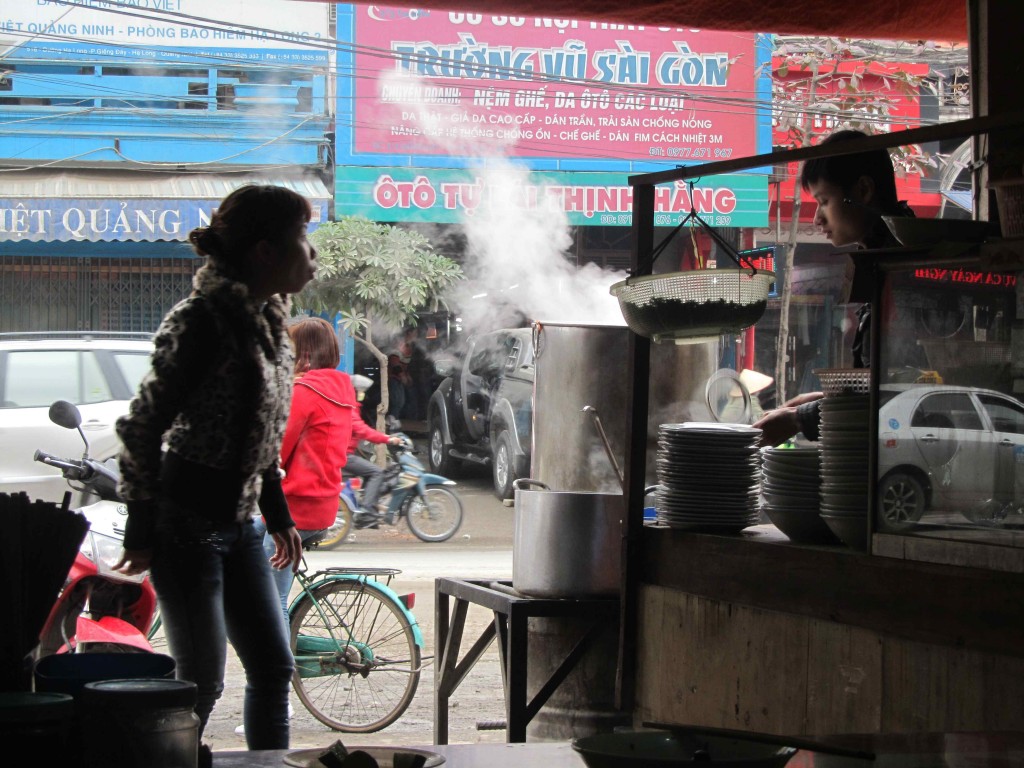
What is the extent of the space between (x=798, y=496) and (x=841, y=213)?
0.84 m

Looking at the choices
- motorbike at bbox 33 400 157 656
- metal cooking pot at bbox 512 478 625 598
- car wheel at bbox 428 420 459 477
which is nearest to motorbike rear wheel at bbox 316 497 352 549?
car wheel at bbox 428 420 459 477

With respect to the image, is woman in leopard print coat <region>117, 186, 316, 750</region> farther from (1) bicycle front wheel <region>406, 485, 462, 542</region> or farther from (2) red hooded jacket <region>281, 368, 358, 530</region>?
(1) bicycle front wheel <region>406, 485, 462, 542</region>

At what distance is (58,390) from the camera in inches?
368

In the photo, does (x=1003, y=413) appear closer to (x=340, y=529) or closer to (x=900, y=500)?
(x=900, y=500)

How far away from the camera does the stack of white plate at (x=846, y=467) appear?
3.15 metres

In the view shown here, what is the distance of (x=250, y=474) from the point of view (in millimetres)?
2779

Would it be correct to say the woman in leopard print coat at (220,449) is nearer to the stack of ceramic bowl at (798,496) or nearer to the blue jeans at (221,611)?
the blue jeans at (221,611)

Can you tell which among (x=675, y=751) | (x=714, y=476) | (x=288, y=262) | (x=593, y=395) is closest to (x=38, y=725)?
(x=675, y=751)

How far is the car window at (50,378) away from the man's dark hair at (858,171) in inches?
288

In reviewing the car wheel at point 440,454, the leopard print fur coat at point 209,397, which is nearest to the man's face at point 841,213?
the leopard print fur coat at point 209,397

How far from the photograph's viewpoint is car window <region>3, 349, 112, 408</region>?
9.42 metres

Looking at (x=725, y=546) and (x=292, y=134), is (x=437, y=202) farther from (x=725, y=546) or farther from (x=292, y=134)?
(x=725, y=546)

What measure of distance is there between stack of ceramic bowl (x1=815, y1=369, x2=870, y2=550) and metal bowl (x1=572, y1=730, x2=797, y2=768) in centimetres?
202

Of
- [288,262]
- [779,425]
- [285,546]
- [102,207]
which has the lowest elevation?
[285,546]
